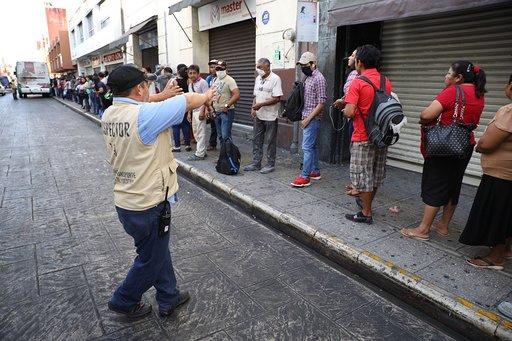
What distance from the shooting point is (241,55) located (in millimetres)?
9633

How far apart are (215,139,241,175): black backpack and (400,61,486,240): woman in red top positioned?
305 centimetres

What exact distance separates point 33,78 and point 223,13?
96.1ft

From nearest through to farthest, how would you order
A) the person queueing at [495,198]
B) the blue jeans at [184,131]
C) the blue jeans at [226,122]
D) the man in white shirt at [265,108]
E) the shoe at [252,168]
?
1. the person queueing at [495,198]
2. the man in white shirt at [265,108]
3. the shoe at [252,168]
4. the blue jeans at [226,122]
5. the blue jeans at [184,131]

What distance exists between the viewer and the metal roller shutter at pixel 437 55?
4934mm

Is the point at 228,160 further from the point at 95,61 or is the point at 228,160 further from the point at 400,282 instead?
the point at 95,61

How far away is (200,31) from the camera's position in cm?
1114

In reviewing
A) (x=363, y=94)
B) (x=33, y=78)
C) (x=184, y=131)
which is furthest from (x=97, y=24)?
(x=363, y=94)

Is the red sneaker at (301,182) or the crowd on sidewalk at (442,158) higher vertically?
the crowd on sidewalk at (442,158)

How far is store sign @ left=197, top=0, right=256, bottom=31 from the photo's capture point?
8873 millimetres

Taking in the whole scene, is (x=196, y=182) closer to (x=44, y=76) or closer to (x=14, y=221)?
(x=14, y=221)

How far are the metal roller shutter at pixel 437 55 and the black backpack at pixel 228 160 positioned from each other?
2.82 m

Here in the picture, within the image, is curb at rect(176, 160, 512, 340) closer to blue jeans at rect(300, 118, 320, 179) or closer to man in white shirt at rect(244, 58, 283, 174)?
blue jeans at rect(300, 118, 320, 179)

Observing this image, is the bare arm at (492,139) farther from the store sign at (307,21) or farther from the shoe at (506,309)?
the store sign at (307,21)

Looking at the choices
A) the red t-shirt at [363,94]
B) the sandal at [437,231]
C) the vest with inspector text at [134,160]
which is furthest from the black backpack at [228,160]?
the vest with inspector text at [134,160]
